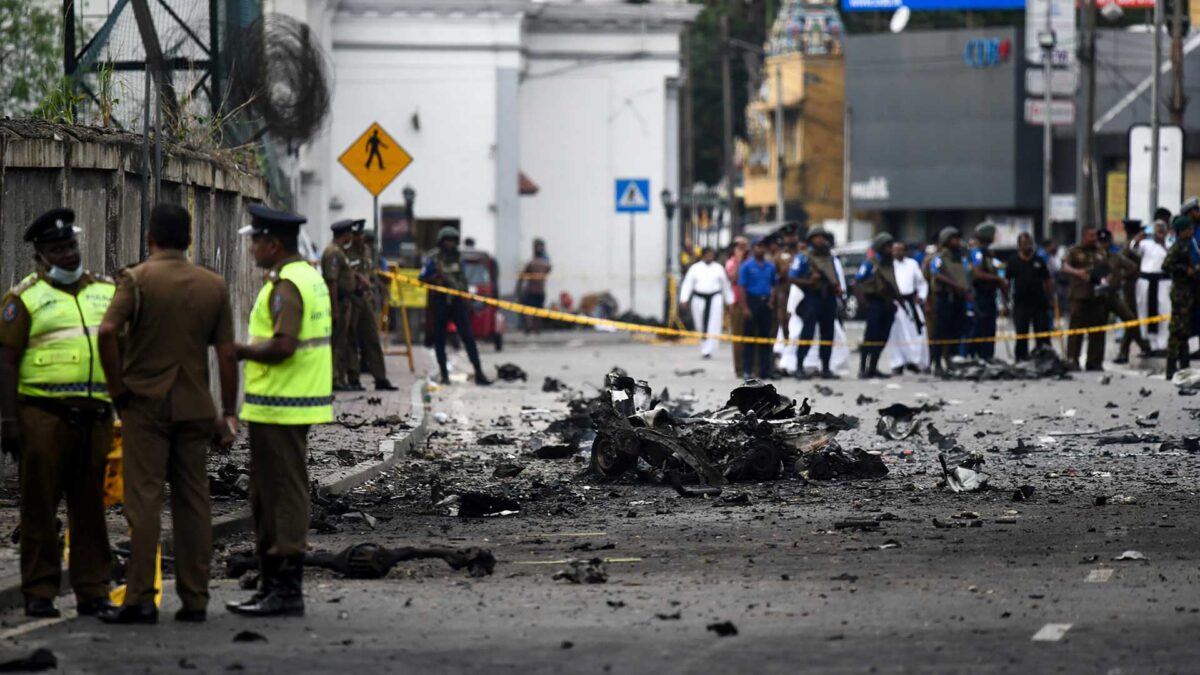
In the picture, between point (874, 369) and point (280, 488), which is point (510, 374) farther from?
point (280, 488)

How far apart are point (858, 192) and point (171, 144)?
5453cm

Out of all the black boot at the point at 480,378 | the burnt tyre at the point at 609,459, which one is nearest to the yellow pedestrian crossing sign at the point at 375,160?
the black boot at the point at 480,378

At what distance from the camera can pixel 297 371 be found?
8359 mm

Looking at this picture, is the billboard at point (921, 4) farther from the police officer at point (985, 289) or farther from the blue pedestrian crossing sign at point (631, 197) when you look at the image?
the police officer at point (985, 289)

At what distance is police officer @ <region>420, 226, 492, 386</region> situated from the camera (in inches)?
935

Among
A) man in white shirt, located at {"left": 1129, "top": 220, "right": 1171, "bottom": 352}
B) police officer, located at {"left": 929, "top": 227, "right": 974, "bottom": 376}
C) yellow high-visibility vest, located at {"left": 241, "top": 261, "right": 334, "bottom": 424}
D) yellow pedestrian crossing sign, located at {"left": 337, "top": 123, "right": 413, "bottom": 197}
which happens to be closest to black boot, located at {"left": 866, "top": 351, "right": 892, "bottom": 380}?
police officer, located at {"left": 929, "top": 227, "right": 974, "bottom": 376}

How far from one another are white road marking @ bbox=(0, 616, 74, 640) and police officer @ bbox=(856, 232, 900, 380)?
1803 centimetres

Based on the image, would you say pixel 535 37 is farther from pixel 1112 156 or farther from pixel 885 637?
pixel 885 637

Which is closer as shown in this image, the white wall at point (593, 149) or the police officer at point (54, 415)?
the police officer at point (54, 415)

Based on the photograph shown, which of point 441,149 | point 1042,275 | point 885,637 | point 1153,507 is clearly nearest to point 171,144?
point 1153,507

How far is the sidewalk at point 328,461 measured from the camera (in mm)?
10094

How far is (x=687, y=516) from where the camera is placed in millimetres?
11633

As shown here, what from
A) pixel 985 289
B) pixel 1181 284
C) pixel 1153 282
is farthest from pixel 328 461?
pixel 1153 282

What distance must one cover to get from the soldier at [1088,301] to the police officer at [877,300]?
2.28 metres
